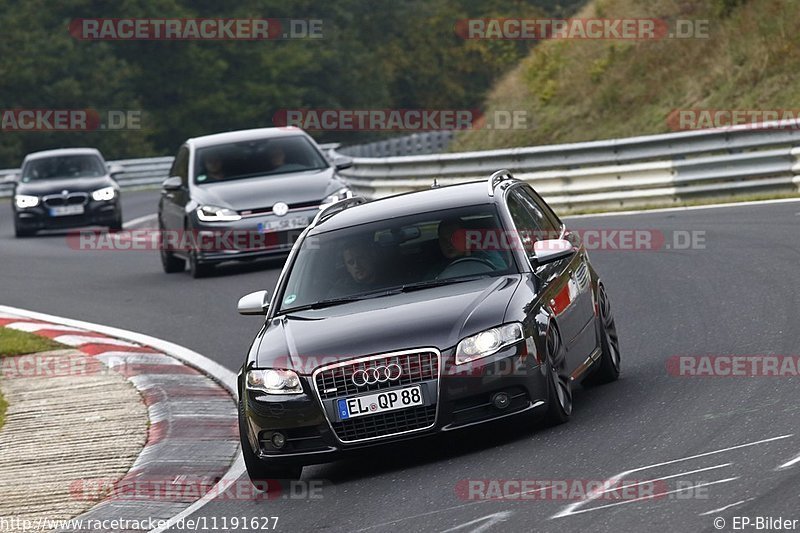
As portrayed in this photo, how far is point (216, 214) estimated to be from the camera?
19.4 m

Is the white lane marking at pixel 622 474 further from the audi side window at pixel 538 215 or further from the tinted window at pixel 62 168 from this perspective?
the tinted window at pixel 62 168

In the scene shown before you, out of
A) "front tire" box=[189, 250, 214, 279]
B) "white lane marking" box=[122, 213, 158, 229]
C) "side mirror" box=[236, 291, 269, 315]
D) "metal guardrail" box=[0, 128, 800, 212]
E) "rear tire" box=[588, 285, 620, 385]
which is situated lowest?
"white lane marking" box=[122, 213, 158, 229]

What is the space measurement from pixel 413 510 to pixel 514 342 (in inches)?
51.3

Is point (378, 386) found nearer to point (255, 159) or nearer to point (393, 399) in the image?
point (393, 399)

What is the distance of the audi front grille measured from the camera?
27.3 ft

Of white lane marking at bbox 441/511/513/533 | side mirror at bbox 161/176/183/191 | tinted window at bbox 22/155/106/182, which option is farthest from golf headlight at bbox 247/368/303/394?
tinted window at bbox 22/155/106/182

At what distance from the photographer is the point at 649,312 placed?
13.1 metres

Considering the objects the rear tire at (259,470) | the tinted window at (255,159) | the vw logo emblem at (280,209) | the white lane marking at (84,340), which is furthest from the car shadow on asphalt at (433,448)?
the tinted window at (255,159)

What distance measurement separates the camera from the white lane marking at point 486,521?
6.90 metres

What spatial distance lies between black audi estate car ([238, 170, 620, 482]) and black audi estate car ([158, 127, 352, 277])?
347 inches

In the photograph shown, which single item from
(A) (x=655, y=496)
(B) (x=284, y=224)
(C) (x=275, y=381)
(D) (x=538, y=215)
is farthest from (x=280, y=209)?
(A) (x=655, y=496)

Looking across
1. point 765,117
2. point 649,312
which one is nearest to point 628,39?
point 765,117

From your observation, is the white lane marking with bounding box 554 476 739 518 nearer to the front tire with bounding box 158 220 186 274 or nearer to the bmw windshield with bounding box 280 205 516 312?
the bmw windshield with bounding box 280 205 516 312

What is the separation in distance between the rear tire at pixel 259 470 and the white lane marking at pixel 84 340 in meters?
5.86
